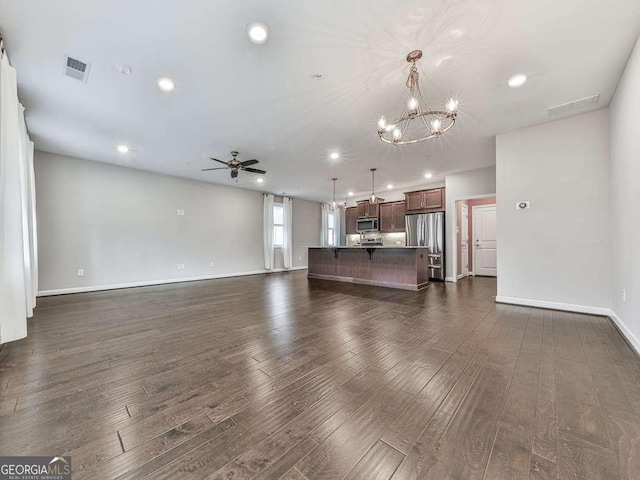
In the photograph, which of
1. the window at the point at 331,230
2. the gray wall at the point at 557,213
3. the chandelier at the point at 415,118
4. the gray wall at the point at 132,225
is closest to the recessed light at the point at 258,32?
the chandelier at the point at 415,118

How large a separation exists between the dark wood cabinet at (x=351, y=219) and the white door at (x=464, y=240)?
11.4 feet

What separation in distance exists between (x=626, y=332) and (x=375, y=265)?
12.9 ft

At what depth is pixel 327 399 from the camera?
5.09ft

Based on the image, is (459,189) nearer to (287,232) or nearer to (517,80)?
(517,80)

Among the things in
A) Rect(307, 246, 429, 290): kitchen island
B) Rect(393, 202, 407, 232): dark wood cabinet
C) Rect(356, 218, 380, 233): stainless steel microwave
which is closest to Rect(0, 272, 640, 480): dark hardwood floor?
Rect(307, 246, 429, 290): kitchen island

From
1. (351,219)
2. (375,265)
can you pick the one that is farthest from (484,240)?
(351,219)

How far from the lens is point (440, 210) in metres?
6.73

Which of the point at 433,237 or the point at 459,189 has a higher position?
the point at 459,189

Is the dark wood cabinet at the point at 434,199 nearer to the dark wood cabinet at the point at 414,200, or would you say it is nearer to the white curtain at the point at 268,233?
the dark wood cabinet at the point at 414,200

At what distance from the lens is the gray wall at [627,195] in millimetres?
2279

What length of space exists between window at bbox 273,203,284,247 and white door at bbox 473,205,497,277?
643cm

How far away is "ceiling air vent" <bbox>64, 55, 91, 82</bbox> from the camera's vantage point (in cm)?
241

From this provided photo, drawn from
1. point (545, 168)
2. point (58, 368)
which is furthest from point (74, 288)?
point (545, 168)

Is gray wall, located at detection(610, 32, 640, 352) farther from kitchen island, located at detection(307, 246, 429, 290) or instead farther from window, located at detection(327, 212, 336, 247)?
window, located at detection(327, 212, 336, 247)
